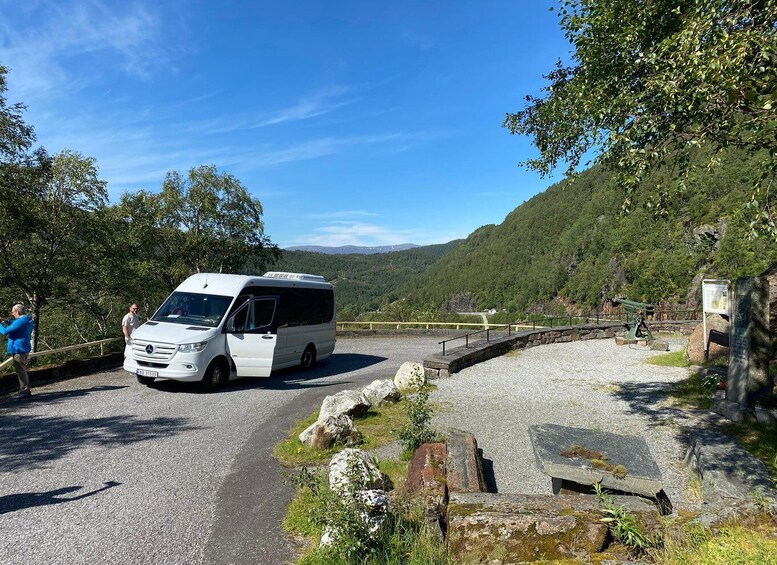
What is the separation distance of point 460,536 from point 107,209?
64.5 ft

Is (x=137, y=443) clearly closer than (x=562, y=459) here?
No

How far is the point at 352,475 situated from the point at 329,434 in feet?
8.58

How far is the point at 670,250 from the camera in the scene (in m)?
58.4

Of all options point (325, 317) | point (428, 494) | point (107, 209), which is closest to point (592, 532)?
point (428, 494)

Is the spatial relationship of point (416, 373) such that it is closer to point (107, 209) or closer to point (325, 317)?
point (325, 317)

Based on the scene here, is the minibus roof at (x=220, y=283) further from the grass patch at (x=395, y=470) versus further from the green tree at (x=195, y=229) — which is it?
the green tree at (x=195, y=229)

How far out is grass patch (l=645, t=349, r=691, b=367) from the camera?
13219 millimetres

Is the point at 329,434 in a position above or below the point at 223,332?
below

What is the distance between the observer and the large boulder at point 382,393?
8.63m

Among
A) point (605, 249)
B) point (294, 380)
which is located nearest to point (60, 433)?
point (294, 380)

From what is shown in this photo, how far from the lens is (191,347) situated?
9.26 metres

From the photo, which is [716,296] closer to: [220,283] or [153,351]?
[220,283]

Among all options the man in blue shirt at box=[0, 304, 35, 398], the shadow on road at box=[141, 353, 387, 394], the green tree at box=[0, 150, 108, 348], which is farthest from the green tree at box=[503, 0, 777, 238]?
the green tree at box=[0, 150, 108, 348]

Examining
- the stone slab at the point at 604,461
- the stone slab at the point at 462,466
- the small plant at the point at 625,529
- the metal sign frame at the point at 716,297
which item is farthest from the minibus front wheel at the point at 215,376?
the metal sign frame at the point at 716,297
